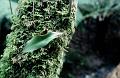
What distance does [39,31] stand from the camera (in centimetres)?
126

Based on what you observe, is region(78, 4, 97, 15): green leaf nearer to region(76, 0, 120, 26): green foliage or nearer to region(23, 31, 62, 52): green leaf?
region(76, 0, 120, 26): green foliage

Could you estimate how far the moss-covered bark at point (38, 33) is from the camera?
1248 mm

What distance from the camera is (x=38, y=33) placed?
4.11ft

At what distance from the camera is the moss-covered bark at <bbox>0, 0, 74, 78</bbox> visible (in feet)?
4.09

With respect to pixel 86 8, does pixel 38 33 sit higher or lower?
higher

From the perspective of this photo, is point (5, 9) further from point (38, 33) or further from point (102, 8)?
point (38, 33)

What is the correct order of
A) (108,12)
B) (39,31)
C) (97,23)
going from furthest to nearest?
1. (97,23)
2. (108,12)
3. (39,31)

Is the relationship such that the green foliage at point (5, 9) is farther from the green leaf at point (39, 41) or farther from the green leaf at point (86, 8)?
the green leaf at point (39, 41)

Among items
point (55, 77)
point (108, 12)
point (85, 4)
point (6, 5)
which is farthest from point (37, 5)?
point (108, 12)

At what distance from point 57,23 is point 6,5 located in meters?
1.82

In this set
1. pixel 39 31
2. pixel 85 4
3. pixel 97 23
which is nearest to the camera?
pixel 39 31

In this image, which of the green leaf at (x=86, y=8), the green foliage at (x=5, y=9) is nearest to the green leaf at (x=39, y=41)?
the green foliage at (x=5, y=9)

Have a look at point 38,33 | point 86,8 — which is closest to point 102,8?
point 86,8

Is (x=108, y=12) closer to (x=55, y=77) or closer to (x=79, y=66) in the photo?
(x=79, y=66)
